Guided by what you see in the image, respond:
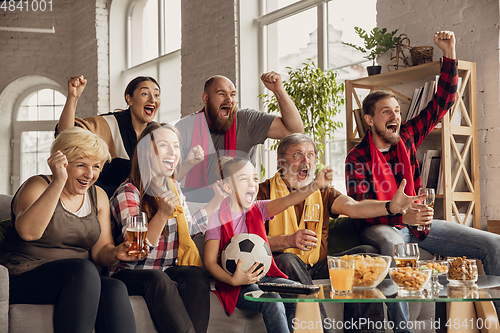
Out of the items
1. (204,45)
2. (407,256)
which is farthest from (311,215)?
(204,45)

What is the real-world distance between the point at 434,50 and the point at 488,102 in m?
0.52

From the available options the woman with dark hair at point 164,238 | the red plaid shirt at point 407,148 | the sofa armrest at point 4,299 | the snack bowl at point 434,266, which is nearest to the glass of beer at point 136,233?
the woman with dark hair at point 164,238

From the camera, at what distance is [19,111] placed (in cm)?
772

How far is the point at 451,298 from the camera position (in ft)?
4.65

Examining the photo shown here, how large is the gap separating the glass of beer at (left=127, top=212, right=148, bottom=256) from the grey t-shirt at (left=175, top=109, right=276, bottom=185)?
39.7 inches

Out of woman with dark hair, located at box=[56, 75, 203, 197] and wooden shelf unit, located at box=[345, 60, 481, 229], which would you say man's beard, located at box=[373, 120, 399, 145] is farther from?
woman with dark hair, located at box=[56, 75, 203, 197]

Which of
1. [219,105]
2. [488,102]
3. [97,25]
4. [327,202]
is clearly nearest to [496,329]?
[327,202]

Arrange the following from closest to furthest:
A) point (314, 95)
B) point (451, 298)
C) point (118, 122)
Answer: point (451, 298) < point (118, 122) < point (314, 95)

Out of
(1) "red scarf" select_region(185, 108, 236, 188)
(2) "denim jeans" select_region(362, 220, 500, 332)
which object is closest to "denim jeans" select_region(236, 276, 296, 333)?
(2) "denim jeans" select_region(362, 220, 500, 332)

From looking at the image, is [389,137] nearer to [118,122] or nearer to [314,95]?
[314,95]

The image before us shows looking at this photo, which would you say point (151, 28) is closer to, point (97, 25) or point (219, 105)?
point (97, 25)

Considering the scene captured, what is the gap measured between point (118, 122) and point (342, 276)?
172 centimetres

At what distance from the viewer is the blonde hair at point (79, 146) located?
75.9 inches

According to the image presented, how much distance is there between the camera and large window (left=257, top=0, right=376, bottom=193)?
4156 millimetres
